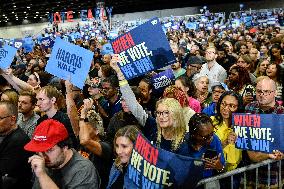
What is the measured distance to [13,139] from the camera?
4.06 meters

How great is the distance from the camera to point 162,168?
3047mm

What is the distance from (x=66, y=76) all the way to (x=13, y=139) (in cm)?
168

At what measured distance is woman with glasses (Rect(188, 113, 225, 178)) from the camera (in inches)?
152

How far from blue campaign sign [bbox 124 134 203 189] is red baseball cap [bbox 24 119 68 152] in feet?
2.03

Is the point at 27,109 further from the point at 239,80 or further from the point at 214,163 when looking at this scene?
the point at 239,80

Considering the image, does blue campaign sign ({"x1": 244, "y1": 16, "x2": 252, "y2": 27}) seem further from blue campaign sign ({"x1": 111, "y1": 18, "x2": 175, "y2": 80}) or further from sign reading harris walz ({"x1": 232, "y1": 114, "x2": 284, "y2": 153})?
sign reading harris walz ({"x1": 232, "y1": 114, "x2": 284, "y2": 153})

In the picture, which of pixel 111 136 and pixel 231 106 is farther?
pixel 231 106

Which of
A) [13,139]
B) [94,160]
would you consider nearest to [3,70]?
[13,139]

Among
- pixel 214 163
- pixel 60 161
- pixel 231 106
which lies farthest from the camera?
pixel 231 106

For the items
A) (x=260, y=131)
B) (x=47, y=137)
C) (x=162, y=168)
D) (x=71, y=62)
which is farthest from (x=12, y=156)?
(x=260, y=131)

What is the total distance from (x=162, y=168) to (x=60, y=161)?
0.82 metres

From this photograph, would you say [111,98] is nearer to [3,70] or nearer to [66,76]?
[66,76]

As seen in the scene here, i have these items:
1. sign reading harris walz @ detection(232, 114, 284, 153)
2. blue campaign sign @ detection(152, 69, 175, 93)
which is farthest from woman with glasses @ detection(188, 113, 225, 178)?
blue campaign sign @ detection(152, 69, 175, 93)

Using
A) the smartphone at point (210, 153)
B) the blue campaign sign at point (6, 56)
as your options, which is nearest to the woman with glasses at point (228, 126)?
the smartphone at point (210, 153)
